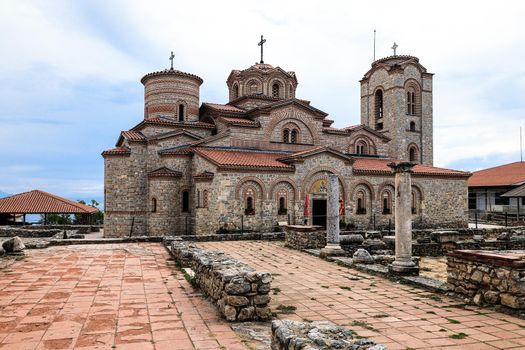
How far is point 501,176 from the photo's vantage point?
1451 inches

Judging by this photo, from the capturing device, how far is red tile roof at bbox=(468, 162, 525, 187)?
113 feet

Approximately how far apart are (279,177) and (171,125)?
7512mm

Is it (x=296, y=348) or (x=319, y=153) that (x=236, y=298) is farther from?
(x=319, y=153)

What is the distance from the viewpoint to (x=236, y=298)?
6.16 meters

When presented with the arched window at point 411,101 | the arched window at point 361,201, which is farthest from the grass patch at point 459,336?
the arched window at point 411,101

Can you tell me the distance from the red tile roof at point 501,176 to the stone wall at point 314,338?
3482cm

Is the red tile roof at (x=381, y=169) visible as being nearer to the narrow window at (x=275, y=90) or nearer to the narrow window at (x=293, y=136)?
the narrow window at (x=293, y=136)

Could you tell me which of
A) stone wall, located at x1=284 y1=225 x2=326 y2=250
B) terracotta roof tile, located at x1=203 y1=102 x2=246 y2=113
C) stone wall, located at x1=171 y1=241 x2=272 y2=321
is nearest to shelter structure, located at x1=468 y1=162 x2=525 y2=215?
terracotta roof tile, located at x1=203 y1=102 x2=246 y2=113

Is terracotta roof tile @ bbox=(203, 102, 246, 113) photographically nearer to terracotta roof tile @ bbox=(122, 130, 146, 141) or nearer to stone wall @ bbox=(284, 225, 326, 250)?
terracotta roof tile @ bbox=(122, 130, 146, 141)

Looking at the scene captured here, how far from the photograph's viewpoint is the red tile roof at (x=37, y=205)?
26.2 m

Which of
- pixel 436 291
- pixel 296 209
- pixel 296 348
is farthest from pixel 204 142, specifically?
pixel 296 348

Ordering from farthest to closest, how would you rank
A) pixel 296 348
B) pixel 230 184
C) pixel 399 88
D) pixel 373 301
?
pixel 399 88 < pixel 230 184 < pixel 373 301 < pixel 296 348

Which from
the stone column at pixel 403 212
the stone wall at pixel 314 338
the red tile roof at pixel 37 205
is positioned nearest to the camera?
the stone wall at pixel 314 338

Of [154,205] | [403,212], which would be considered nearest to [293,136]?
[154,205]
